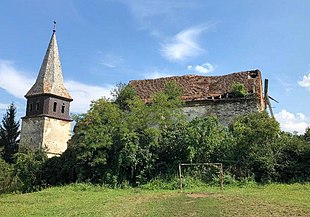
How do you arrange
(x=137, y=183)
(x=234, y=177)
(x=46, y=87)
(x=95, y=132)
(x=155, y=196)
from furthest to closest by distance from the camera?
(x=46, y=87) → (x=95, y=132) → (x=137, y=183) → (x=234, y=177) → (x=155, y=196)

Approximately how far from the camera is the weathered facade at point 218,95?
3134cm

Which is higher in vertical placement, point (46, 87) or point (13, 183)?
point (46, 87)

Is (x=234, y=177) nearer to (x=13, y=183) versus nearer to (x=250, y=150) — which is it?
(x=250, y=150)

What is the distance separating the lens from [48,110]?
133 feet

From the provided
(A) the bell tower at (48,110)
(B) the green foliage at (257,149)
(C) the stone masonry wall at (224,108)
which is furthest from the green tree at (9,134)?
(B) the green foliage at (257,149)

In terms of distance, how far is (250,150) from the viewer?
22.1 m

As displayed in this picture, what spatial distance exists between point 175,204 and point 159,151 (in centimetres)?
944

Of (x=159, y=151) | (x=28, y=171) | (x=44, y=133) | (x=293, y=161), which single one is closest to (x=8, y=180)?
(x=28, y=171)

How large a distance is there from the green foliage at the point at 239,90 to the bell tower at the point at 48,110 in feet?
60.5

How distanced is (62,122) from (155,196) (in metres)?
27.5

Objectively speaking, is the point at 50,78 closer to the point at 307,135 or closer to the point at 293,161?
the point at 307,135

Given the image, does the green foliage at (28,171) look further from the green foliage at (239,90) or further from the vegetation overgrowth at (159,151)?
the green foliage at (239,90)

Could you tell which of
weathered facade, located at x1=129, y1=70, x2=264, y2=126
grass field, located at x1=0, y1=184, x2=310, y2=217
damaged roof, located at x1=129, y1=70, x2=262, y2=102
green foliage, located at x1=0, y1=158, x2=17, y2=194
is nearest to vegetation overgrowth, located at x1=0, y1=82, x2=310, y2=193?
green foliage, located at x1=0, y1=158, x2=17, y2=194

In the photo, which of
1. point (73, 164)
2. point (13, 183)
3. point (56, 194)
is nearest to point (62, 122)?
point (13, 183)
